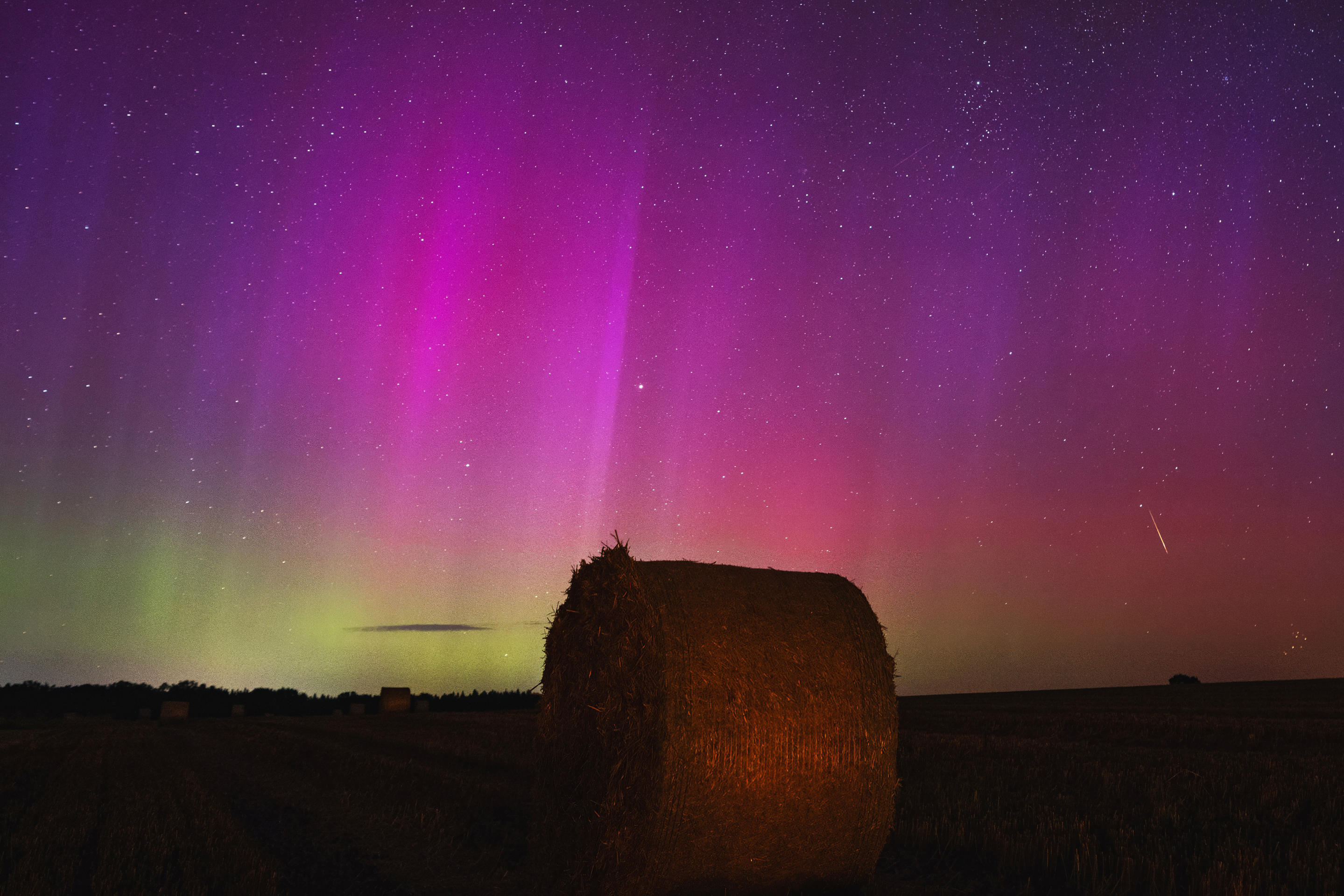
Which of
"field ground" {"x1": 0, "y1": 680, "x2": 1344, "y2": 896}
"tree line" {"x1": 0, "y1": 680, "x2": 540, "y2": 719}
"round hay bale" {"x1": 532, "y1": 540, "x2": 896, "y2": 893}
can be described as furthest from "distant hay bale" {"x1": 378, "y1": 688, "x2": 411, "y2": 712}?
"round hay bale" {"x1": 532, "y1": 540, "x2": 896, "y2": 893}

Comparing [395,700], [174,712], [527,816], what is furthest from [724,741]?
[174,712]

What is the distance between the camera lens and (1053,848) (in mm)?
6555

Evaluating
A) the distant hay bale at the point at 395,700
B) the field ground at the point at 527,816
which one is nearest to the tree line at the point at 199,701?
the distant hay bale at the point at 395,700

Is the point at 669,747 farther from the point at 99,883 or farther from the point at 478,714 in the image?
the point at 478,714

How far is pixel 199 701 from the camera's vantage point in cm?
5959

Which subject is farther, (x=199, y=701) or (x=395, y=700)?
(x=199, y=701)

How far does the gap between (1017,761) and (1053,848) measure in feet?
18.4

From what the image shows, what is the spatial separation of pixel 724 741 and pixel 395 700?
39024 millimetres

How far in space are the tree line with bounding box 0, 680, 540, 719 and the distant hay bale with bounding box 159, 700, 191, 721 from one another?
665 cm

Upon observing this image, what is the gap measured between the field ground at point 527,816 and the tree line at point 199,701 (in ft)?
102

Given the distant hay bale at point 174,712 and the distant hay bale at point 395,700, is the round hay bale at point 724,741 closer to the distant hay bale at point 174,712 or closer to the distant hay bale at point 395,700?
the distant hay bale at point 395,700

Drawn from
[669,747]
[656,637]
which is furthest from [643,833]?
[656,637]

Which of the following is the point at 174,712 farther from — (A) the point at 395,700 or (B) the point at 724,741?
(B) the point at 724,741

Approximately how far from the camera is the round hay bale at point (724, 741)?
6.38m
